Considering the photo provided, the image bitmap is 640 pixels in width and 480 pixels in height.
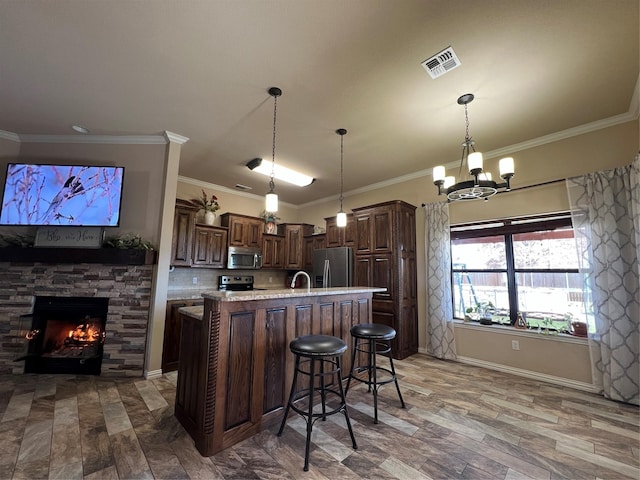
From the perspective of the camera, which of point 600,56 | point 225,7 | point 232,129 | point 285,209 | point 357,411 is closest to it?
point 225,7

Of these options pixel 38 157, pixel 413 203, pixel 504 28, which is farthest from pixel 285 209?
pixel 504 28

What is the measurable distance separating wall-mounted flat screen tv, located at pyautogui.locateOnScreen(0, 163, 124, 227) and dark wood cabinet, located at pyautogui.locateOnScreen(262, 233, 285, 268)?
9.25ft

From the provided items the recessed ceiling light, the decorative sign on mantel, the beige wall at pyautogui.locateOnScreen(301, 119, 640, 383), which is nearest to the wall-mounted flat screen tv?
the decorative sign on mantel

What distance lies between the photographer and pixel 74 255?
10.5 ft

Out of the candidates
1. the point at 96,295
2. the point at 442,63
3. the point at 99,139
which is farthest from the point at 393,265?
the point at 99,139

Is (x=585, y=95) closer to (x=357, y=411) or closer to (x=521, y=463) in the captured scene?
(x=521, y=463)

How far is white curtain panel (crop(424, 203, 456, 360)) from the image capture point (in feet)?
13.4

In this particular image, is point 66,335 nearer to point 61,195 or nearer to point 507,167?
point 61,195

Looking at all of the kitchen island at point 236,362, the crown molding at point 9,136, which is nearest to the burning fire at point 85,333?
the kitchen island at point 236,362

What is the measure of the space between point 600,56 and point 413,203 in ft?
9.02

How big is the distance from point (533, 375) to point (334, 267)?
306cm

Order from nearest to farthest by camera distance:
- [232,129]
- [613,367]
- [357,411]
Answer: [357,411] < [613,367] < [232,129]

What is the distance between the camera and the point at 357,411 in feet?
8.37

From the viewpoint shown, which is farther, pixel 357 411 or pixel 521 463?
pixel 357 411
